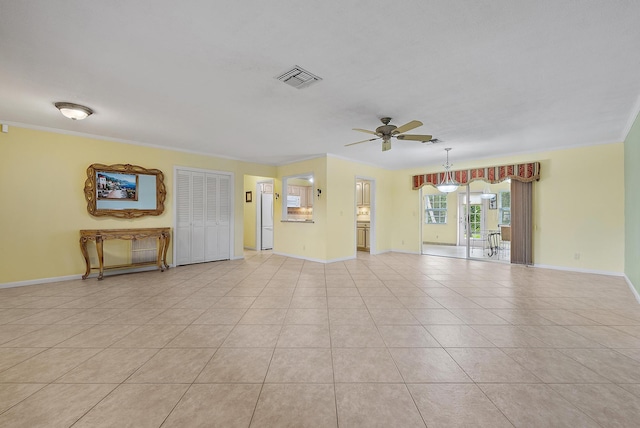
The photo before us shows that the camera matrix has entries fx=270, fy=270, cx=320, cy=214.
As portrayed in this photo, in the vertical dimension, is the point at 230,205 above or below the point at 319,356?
above

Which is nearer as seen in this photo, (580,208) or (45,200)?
(45,200)

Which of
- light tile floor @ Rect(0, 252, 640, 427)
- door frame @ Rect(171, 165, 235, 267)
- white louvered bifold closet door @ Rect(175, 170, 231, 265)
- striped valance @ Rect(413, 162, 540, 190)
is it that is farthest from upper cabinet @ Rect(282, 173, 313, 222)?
light tile floor @ Rect(0, 252, 640, 427)

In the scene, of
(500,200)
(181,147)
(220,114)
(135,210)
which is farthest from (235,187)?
(500,200)

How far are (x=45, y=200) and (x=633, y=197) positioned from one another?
9402mm

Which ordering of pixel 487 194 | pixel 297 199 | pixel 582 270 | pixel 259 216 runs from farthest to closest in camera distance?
pixel 487 194 → pixel 259 216 → pixel 297 199 → pixel 582 270

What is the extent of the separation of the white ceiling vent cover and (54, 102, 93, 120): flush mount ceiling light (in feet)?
9.34

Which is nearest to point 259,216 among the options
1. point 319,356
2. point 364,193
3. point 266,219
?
point 266,219

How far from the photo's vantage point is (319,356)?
7.34 feet

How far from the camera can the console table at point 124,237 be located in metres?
4.71

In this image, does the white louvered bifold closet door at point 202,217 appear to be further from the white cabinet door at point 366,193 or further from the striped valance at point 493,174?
the striped valance at point 493,174

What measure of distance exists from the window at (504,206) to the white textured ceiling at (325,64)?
5.04 m

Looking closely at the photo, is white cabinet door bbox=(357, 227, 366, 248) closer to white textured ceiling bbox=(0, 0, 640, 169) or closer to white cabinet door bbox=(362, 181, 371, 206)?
white cabinet door bbox=(362, 181, 371, 206)

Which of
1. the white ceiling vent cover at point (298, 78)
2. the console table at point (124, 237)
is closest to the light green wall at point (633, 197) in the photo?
the white ceiling vent cover at point (298, 78)

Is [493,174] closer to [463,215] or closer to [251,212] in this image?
[463,215]
